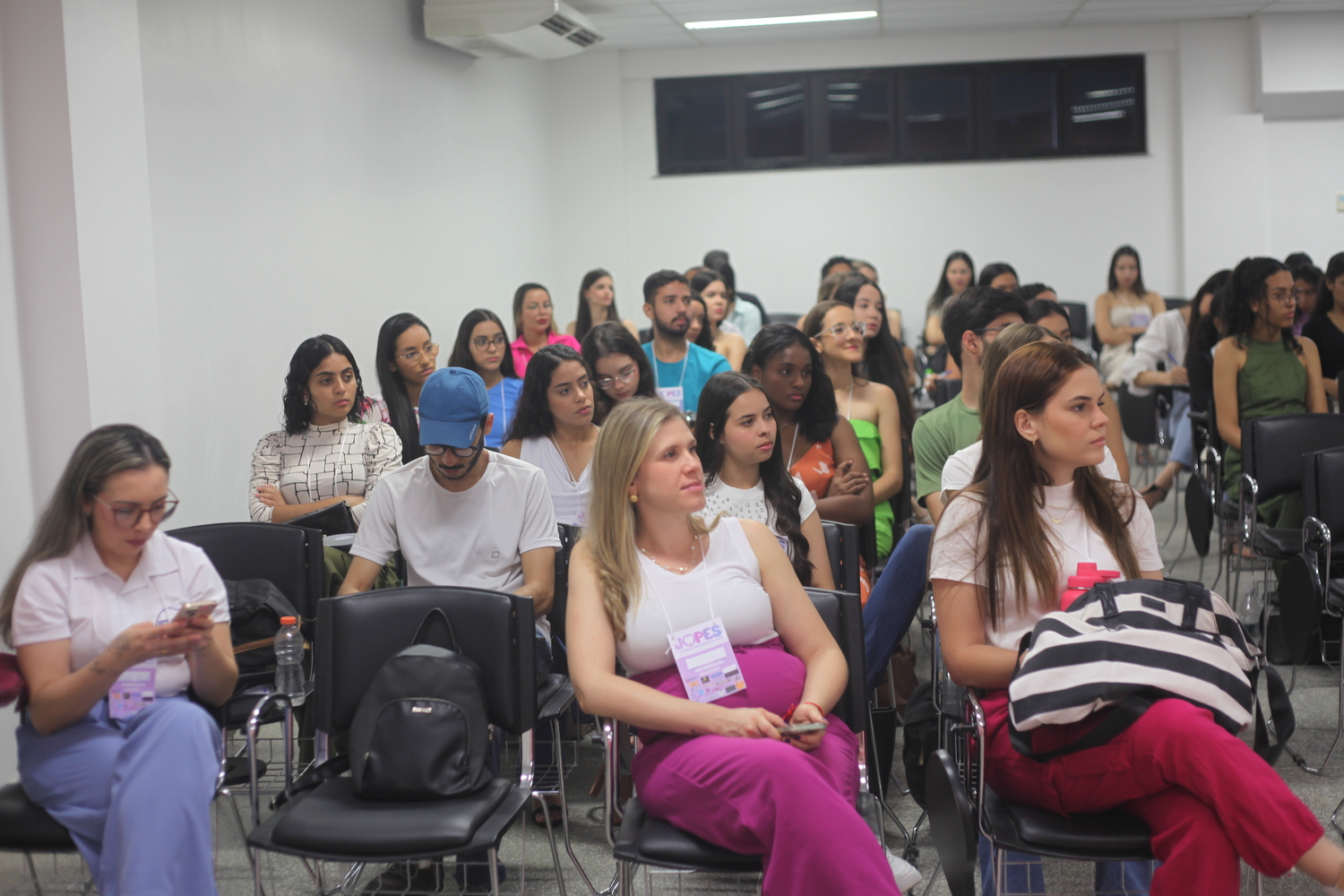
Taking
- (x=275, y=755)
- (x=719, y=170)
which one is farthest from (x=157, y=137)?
(x=719, y=170)

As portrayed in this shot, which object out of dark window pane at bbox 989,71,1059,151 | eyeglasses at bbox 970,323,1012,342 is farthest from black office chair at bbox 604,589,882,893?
dark window pane at bbox 989,71,1059,151

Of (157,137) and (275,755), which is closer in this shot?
(275,755)

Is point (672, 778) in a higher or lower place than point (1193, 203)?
lower

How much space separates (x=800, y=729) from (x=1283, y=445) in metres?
2.94

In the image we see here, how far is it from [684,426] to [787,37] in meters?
7.78

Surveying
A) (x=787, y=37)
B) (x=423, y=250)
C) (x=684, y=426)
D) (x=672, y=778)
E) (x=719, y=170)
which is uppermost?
(x=787, y=37)

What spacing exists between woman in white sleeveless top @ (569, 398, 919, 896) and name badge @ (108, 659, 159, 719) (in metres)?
0.87

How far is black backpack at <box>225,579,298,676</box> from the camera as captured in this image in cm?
299

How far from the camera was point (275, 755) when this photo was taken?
3.28 meters

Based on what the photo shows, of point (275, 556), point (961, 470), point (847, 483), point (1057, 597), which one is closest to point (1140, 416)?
point (847, 483)

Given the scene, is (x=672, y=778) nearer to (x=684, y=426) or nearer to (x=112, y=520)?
(x=684, y=426)

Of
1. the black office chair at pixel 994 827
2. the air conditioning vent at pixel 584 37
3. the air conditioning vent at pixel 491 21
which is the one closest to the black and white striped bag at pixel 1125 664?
the black office chair at pixel 994 827

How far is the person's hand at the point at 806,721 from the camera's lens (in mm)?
2230

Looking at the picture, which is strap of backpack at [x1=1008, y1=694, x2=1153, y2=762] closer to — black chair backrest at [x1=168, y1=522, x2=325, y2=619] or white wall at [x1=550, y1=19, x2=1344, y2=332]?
black chair backrest at [x1=168, y1=522, x2=325, y2=619]
